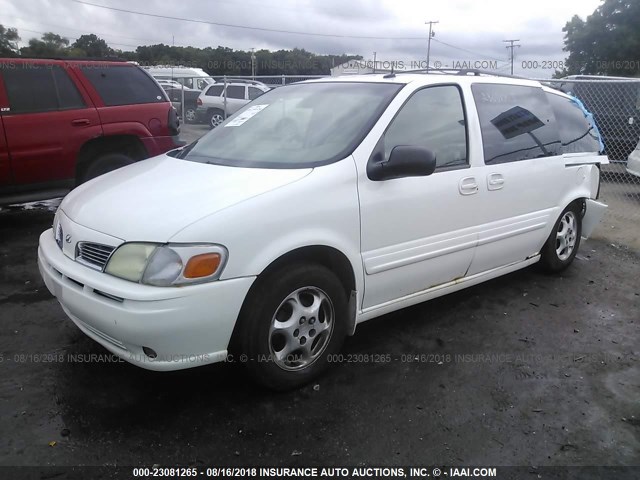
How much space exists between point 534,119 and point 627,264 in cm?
218

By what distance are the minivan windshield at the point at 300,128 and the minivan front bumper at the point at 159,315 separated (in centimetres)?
95

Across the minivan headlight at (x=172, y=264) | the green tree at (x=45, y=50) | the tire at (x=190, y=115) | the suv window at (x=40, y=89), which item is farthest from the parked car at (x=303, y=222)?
the tire at (x=190, y=115)

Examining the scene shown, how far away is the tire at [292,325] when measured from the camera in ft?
8.96

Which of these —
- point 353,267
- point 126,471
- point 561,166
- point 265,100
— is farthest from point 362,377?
point 561,166

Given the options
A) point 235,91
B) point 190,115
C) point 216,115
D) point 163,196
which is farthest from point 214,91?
point 163,196

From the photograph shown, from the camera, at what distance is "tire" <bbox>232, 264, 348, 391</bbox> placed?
2732 millimetres

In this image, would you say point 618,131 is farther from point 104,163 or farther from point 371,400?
point 371,400

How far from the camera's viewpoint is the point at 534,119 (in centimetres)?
446

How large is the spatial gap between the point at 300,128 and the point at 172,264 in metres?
1.40

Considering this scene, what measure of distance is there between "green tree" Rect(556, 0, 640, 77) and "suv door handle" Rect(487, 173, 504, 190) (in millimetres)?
26908

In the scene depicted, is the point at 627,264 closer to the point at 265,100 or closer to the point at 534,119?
the point at 534,119

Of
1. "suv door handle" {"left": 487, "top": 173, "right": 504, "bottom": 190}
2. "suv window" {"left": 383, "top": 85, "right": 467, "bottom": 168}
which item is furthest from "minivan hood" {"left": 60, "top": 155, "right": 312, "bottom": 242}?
"suv door handle" {"left": 487, "top": 173, "right": 504, "bottom": 190}

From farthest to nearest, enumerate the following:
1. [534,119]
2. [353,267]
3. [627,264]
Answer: [627,264] < [534,119] < [353,267]

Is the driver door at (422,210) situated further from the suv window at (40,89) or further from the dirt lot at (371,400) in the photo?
the suv window at (40,89)
